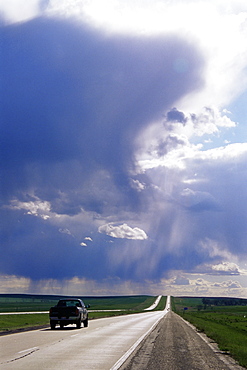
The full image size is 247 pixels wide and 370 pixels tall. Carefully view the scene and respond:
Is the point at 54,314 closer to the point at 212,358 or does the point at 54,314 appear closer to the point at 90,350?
the point at 90,350

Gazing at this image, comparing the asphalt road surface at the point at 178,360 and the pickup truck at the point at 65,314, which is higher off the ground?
the pickup truck at the point at 65,314

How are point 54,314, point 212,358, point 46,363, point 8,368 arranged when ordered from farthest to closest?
point 54,314 → point 212,358 → point 46,363 → point 8,368

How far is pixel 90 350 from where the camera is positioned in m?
19.7

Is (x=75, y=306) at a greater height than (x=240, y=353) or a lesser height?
greater

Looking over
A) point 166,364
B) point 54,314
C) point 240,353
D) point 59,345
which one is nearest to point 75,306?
point 54,314

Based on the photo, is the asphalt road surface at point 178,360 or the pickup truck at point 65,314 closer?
the asphalt road surface at point 178,360

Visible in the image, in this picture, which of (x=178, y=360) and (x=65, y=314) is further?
(x=65, y=314)

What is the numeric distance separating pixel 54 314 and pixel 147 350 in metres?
16.5

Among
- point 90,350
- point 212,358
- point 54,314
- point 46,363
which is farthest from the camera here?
point 54,314

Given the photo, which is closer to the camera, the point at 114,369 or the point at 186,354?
the point at 114,369

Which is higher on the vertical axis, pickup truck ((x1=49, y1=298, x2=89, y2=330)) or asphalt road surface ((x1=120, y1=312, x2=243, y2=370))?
pickup truck ((x1=49, y1=298, x2=89, y2=330))

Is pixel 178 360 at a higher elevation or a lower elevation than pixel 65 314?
lower

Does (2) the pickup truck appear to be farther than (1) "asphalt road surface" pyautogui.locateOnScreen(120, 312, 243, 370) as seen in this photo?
Yes

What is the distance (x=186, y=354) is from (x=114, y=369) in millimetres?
6353
